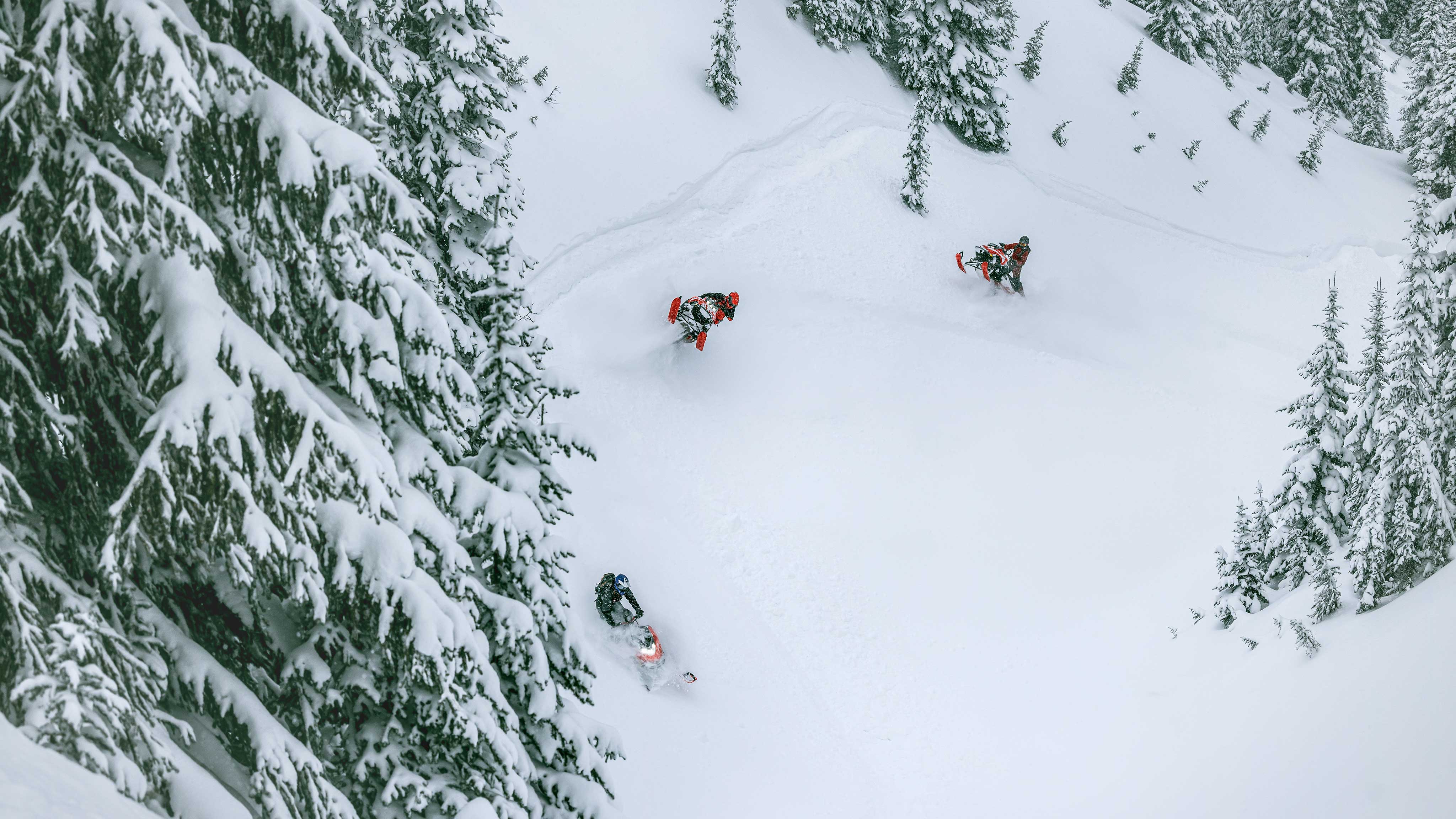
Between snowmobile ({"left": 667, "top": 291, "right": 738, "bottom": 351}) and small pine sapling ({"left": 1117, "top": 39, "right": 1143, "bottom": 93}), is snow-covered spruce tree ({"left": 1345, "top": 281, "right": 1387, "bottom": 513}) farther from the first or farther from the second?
small pine sapling ({"left": 1117, "top": 39, "right": 1143, "bottom": 93})

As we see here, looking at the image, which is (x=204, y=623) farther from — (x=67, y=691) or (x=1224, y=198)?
(x=1224, y=198)

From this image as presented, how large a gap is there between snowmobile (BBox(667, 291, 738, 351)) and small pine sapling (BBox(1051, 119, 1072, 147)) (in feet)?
61.6

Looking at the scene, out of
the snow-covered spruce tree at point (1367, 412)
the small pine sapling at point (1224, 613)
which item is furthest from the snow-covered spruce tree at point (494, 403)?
the snow-covered spruce tree at point (1367, 412)

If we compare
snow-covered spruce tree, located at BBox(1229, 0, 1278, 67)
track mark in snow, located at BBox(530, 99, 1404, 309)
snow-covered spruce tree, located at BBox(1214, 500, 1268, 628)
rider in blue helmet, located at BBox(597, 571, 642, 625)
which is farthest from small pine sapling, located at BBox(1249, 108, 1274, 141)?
rider in blue helmet, located at BBox(597, 571, 642, 625)

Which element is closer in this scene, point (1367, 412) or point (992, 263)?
point (1367, 412)

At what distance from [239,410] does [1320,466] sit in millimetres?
17532

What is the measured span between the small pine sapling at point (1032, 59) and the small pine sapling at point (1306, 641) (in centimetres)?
2689

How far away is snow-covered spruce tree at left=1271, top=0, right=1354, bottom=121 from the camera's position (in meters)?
47.1

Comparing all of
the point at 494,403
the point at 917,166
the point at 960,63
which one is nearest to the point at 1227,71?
the point at 960,63

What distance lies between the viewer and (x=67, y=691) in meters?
4.08

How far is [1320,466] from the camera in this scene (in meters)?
15.7

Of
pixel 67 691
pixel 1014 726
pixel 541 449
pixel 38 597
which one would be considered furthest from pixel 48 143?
pixel 1014 726

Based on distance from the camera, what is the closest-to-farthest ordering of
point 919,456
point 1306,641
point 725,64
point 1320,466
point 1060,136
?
1. point 1306,641
2. point 1320,466
3. point 919,456
4. point 725,64
5. point 1060,136

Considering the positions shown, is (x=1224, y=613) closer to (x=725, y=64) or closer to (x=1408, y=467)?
(x=1408, y=467)
